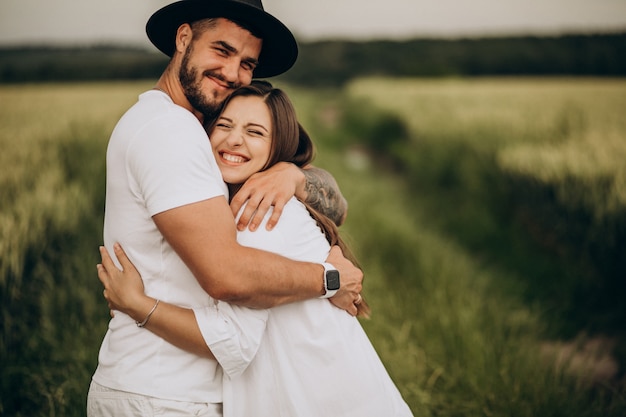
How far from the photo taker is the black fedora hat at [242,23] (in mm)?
2062

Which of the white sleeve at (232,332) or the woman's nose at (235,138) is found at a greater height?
the woman's nose at (235,138)

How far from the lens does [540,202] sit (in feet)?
22.3

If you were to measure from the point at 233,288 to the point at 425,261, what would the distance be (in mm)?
4392

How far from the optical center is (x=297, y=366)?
1.79 metres

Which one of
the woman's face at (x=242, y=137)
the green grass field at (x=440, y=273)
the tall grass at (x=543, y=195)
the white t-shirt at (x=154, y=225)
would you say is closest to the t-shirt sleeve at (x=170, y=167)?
the white t-shirt at (x=154, y=225)

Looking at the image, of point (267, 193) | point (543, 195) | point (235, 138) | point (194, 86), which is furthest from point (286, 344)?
point (543, 195)

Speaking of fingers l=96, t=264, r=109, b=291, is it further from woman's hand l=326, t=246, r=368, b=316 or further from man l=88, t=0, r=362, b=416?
woman's hand l=326, t=246, r=368, b=316

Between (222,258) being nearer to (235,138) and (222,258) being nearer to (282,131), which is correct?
(235,138)

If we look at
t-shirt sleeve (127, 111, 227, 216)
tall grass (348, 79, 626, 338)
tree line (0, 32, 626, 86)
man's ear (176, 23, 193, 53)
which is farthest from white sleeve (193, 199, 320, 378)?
tree line (0, 32, 626, 86)

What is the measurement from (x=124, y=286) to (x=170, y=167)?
0.44m

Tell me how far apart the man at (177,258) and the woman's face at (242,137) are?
149 millimetres

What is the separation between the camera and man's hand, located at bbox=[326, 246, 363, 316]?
76.4 inches

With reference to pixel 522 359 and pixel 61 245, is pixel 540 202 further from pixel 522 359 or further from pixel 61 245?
pixel 61 245

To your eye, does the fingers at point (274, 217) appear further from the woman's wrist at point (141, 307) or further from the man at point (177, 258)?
the woman's wrist at point (141, 307)
